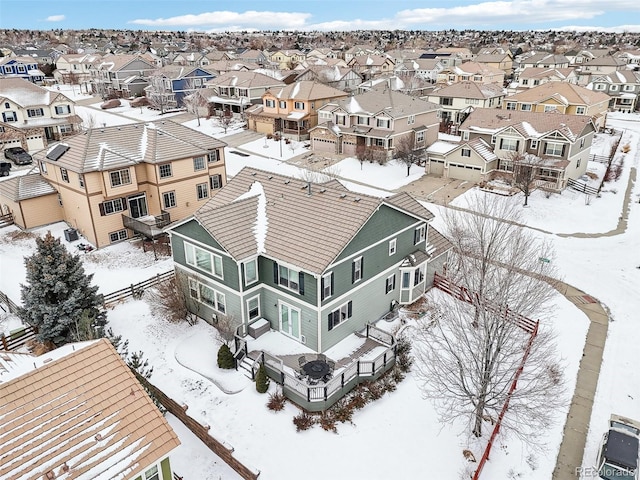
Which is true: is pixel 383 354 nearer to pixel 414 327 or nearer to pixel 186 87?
pixel 414 327

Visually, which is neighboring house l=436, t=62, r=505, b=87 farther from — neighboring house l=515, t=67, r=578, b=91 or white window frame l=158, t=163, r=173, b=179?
white window frame l=158, t=163, r=173, b=179

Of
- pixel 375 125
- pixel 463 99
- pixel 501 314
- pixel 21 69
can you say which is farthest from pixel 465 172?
pixel 21 69

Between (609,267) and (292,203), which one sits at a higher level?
(292,203)

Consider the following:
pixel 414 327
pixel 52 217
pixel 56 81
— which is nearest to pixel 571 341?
pixel 414 327

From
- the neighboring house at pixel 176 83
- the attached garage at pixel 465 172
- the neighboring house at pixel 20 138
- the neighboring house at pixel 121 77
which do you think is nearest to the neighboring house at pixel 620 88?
the attached garage at pixel 465 172

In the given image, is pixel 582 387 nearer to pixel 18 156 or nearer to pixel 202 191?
pixel 202 191

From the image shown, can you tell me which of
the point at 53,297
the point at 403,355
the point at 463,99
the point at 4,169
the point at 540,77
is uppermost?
the point at 540,77
